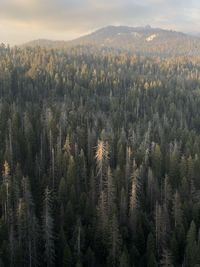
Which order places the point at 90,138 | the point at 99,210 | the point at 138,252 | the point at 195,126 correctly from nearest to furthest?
1. the point at 138,252
2. the point at 99,210
3. the point at 90,138
4. the point at 195,126

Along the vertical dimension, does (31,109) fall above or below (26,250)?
above

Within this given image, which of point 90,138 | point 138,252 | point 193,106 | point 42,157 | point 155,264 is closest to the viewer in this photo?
point 155,264

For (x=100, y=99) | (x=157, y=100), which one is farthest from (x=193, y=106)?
(x=100, y=99)

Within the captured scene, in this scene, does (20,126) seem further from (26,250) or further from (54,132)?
(26,250)

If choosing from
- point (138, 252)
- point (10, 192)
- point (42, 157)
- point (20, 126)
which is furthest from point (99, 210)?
point (20, 126)

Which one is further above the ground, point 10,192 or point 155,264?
point 10,192

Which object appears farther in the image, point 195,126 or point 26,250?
point 195,126

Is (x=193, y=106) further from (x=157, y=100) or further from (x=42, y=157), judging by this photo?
(x=42, y=157)

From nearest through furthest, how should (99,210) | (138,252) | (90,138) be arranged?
(138,252), (99,210), (90,138)

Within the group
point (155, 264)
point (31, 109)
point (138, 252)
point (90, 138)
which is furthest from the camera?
point (31, 109)
